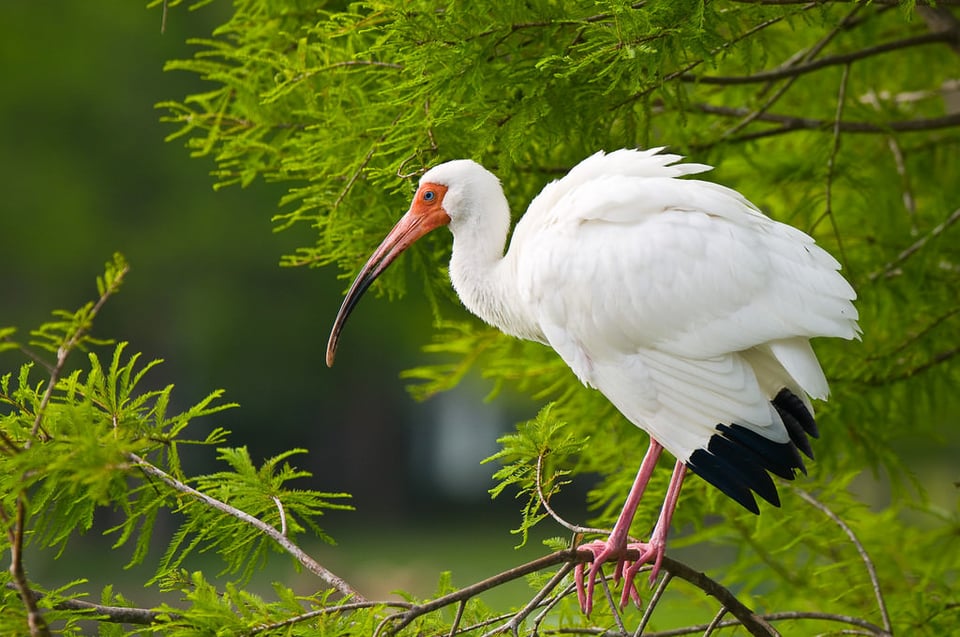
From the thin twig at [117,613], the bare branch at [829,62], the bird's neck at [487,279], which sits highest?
the bare branch at [829,62]

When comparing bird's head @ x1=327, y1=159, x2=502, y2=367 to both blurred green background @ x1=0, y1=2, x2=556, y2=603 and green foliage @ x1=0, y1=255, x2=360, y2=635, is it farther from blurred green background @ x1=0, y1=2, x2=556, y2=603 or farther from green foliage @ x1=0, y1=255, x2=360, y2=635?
A: blurred green background @ x1=0, y1=2, x2=556, y2=603

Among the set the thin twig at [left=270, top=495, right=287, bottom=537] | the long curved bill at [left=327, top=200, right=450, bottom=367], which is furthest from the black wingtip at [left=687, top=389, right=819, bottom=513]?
the long curved bill at [left=327, top=200, right=450, bottom=367]

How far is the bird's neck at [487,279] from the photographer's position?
13.6 ft

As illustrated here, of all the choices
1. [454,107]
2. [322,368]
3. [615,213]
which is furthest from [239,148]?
[322,368]

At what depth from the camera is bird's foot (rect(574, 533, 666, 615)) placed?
3701mm

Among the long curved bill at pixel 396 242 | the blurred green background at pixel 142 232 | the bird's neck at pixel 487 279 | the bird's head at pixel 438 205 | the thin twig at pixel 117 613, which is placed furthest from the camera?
the blurred green background at pixel 142 232

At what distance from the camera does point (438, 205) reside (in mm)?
4320

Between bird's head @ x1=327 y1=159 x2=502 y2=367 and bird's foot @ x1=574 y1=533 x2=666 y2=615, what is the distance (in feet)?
3.87

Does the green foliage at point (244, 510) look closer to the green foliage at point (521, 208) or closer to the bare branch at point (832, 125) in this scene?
the green foliage at point (521, 208)

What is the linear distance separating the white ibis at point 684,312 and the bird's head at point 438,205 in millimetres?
349

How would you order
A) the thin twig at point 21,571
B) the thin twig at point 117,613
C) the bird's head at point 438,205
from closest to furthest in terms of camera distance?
the thin twig at point 21,571, the thin twig at point 117,613, the bird's head at point 438,205

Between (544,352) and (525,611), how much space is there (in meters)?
3.33

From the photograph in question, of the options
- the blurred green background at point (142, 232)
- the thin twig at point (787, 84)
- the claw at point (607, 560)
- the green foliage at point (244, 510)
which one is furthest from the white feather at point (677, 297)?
the blurred green background at point (142, 232)

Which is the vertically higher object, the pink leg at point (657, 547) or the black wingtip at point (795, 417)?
the black wingtip at point (795, 417)
